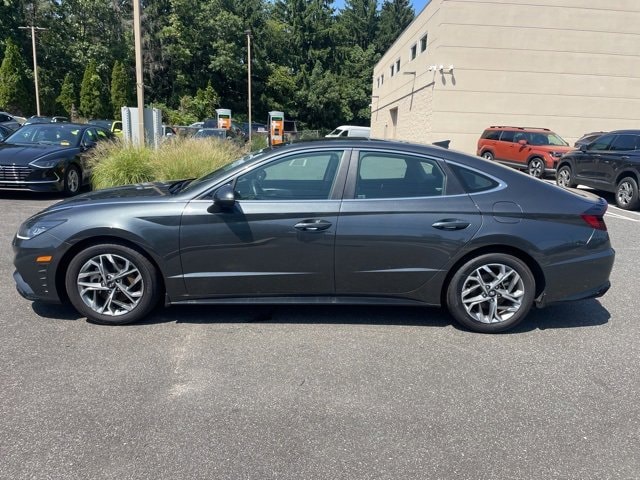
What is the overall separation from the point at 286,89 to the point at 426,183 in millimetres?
47811

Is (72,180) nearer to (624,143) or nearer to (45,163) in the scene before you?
(45,163)

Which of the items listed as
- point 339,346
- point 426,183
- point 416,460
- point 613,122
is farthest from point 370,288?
point 613,122

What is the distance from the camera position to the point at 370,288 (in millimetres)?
4121

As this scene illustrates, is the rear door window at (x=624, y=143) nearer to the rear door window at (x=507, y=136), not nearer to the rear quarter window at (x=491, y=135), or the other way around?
the rear door window at (x=507, y=136)

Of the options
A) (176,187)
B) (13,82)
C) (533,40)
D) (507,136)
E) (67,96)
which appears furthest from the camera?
(67,96)

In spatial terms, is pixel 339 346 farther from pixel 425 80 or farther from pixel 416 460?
pixel 425 80

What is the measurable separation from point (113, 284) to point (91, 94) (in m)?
39.3

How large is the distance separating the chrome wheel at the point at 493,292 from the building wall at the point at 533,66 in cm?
2147

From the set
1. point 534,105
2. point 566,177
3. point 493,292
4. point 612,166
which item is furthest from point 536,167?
point 493,292

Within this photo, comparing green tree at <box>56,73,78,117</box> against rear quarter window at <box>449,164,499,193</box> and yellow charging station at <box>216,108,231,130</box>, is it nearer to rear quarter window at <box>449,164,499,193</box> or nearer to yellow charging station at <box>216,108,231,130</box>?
yellow charging station at <box>216,108,231,130</box>

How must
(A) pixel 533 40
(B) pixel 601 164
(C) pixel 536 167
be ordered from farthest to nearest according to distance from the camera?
(A) pixel 533 40, (C) pixel 536 167, (B) pixel 601 164

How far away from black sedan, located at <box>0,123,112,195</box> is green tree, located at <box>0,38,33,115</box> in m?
30.0

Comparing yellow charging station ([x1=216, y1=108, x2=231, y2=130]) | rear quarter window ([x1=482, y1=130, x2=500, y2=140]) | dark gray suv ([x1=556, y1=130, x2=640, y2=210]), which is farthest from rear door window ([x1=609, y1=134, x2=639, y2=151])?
yellow charging station ([x1=216, y1=108, x2=231, y2=130])

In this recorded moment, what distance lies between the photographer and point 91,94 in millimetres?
38250
